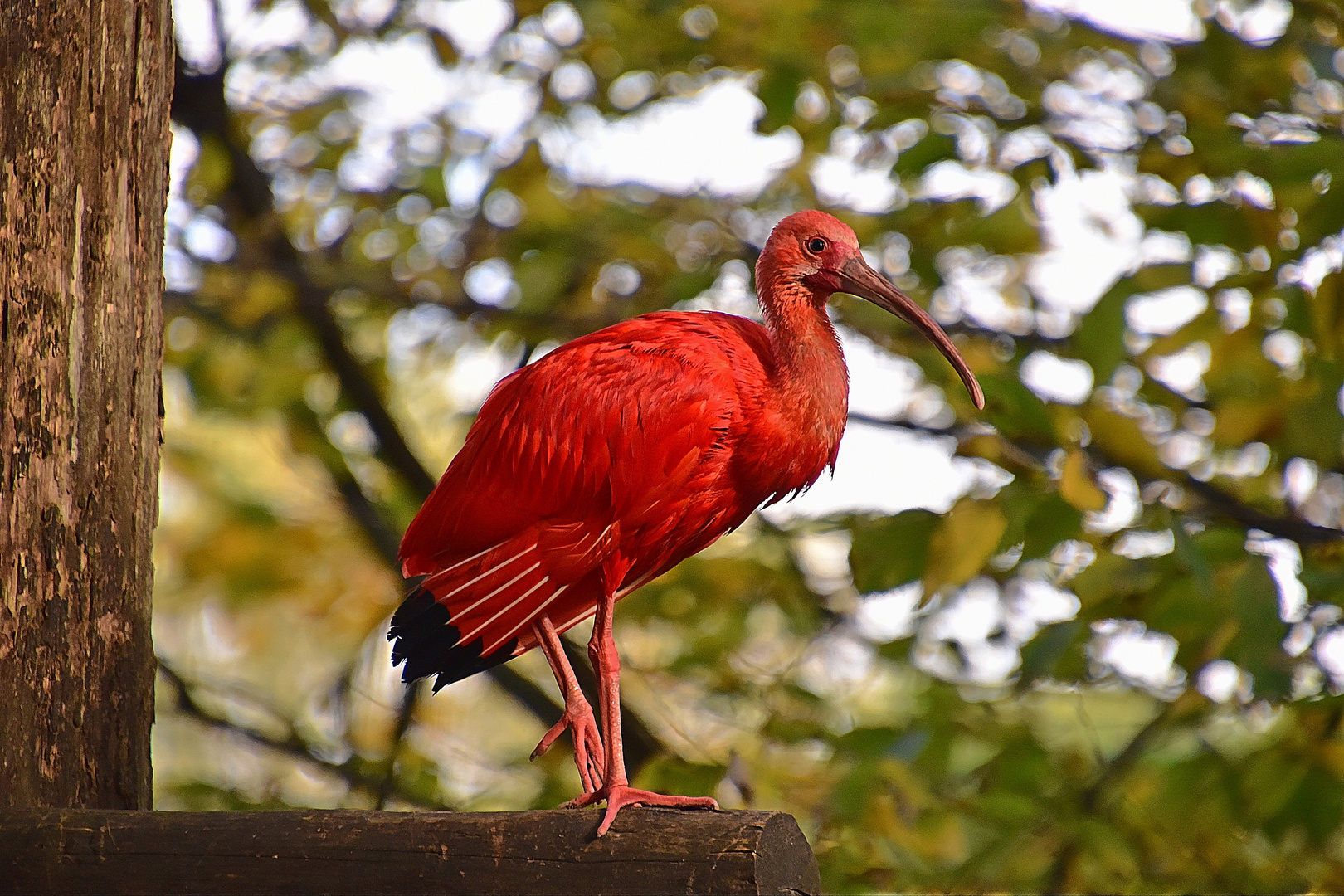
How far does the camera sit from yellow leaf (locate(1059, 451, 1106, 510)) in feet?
9.15

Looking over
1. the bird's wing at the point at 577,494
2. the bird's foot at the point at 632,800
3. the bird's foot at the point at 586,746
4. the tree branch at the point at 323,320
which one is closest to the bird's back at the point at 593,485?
the bird's wing at the point at 577,494

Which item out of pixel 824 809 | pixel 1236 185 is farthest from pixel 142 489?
pixel 1236 185

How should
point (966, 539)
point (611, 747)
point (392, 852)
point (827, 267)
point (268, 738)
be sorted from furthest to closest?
point (268, 738)
point (966, 539)
point (827, 267)
point (611, 747)
point (392, 852)

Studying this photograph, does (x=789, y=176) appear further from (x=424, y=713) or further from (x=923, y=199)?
(x=424, y=713)

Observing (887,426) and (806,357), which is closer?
(806,357)

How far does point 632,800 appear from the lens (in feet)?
6.13

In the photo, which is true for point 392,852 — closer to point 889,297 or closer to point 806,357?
point 806,357

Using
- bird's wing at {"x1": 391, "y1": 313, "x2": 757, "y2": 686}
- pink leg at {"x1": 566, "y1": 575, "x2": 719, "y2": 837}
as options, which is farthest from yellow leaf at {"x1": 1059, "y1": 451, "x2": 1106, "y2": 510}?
pink leg at {"x1": 566, "y1": 575, "x2": 719, "y2": 837}

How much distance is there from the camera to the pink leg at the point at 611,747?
6.11ft

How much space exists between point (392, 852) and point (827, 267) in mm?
1245

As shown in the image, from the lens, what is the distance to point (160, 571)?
356 inches

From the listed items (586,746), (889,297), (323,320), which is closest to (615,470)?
(586,746)

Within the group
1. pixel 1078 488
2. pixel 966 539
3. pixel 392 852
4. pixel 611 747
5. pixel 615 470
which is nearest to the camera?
pixel 392 852

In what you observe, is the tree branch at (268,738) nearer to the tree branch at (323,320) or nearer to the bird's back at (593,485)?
the tree branch at (323,320)
